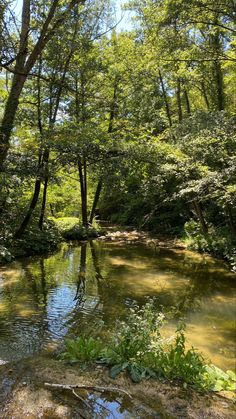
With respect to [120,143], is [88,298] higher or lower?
lower

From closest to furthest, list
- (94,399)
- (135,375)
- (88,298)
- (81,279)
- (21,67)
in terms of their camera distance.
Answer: (94,399) → (135,375) → (21,67) → (88,298) → (81,279)

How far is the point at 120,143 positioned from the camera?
9.39 metres

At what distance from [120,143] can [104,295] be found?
3892 millimetres

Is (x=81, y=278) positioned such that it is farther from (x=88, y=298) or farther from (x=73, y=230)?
(x=73, y=230)

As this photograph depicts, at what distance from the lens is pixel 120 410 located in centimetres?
352

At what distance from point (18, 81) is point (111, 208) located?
23228mm

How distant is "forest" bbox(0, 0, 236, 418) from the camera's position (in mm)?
6445

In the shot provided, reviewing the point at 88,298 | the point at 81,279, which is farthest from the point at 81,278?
the point at 88,298

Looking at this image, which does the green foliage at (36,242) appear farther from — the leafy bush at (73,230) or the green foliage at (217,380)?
the green foliage at (217,380)

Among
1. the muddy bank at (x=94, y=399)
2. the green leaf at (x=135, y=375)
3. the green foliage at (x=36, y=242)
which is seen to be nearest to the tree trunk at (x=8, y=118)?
the muddy bank at (x=94, y=399)

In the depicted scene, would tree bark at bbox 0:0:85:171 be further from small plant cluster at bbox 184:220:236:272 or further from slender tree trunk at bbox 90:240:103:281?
small plant cluster at bbox 184:220:236:272

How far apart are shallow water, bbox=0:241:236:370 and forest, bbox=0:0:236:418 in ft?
0.47

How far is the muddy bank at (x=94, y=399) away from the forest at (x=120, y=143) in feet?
0.84

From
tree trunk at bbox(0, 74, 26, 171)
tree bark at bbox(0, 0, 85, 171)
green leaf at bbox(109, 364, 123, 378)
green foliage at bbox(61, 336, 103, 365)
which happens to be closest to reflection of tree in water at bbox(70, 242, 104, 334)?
green foliage at bbox(61, 336, 103, 365)
